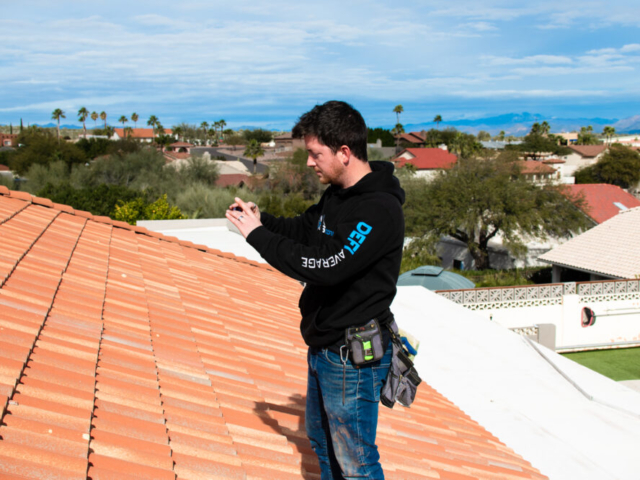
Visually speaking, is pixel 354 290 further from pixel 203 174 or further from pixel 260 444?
pixel 203 174

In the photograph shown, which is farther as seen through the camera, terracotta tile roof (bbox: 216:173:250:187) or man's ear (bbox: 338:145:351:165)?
terracotta tile roof (bbox: 216:173:250:187)

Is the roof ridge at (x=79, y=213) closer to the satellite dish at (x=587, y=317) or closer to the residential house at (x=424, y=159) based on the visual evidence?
the satellite dish at (x=587, y=317)

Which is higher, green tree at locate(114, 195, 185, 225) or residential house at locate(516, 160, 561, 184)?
residential house at locate(516, 160, 561, 184)

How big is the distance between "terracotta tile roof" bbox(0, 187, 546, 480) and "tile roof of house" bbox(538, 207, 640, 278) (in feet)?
73.8

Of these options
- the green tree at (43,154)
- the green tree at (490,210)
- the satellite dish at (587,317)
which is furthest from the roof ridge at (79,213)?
the green tree at (43,154)

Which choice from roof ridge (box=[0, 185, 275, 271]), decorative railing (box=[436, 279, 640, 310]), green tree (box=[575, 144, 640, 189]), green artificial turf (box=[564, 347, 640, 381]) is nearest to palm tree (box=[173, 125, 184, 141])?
green tree (box=[575, 144, 640, 189])

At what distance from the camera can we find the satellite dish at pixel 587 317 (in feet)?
72.8

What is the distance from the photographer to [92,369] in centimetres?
327

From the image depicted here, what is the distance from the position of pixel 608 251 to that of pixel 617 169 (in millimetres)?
52861

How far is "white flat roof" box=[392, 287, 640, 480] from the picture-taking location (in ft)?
23.7

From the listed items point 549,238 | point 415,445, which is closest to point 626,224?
point 549,238

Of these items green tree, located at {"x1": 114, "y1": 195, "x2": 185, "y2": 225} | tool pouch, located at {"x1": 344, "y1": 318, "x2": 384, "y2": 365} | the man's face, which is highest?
the man's face

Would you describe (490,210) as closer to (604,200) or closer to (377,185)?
(604,200)

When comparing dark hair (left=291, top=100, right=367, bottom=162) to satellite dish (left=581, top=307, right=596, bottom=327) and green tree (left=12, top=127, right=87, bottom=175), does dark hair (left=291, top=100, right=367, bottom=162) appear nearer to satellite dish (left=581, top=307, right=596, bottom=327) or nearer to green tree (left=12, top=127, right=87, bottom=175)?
satellite dish (left=581, top=307, right=596, bottom=327)
